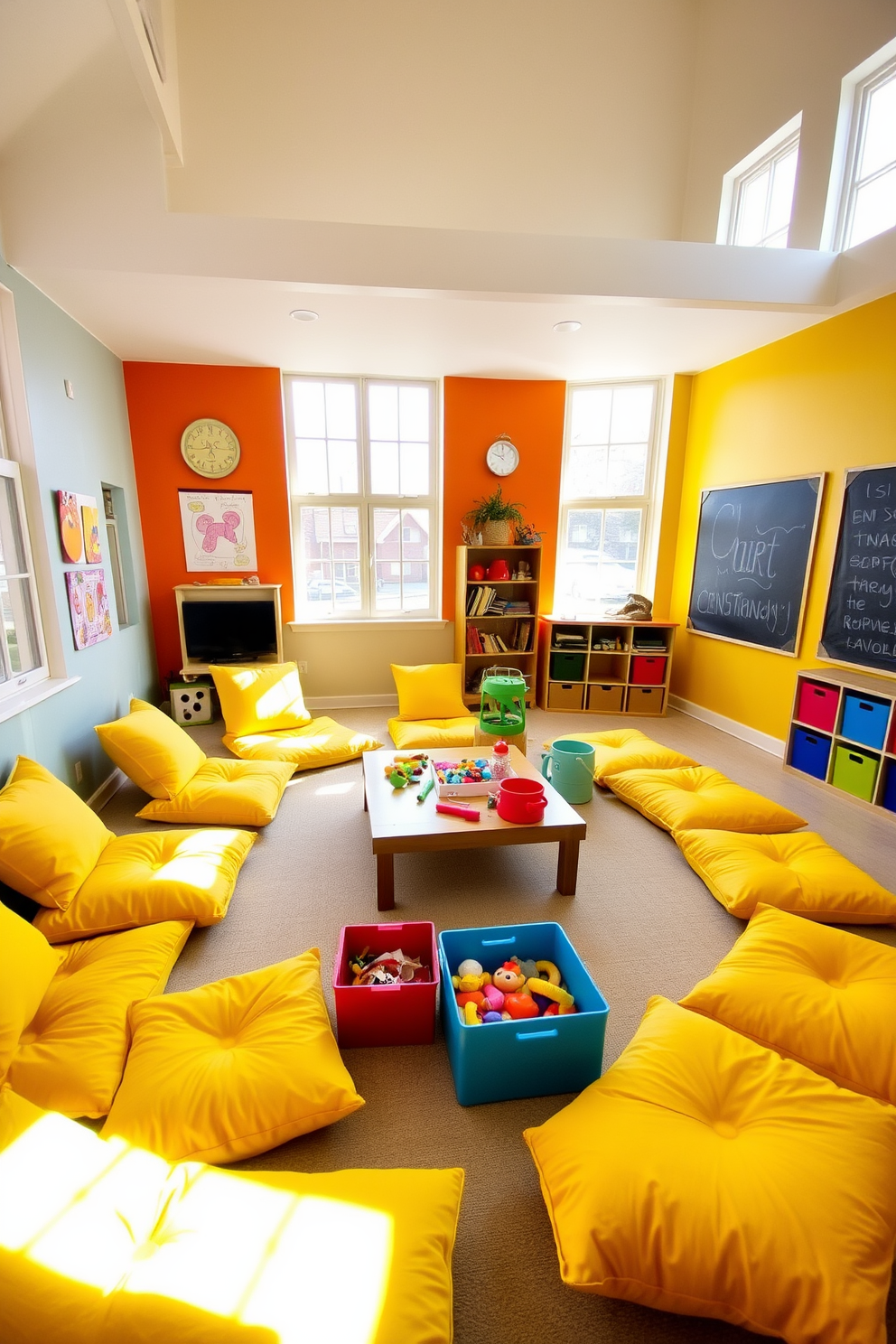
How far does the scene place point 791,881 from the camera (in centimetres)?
219

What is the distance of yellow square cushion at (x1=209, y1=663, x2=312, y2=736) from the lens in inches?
152

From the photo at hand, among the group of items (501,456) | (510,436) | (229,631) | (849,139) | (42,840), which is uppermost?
(849,139)

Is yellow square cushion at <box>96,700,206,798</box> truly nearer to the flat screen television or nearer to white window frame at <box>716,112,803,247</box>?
the flat screen television

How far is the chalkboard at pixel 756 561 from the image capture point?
3.69m

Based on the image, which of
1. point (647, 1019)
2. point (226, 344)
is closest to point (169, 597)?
point (226, 344)

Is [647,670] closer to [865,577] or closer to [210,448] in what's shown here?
[865,577]

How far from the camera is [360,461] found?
480 centimetres

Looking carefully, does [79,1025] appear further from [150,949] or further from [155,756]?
[155,756]

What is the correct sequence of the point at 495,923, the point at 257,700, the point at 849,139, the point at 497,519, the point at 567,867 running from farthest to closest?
the point at 497,519, the point at 257,700, the point at 849,139, the point at 567,867, the point at 495,923

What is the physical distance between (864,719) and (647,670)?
5.98ft

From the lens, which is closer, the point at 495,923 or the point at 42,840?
the point at 42,840

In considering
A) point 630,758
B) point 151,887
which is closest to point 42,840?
point 151,887

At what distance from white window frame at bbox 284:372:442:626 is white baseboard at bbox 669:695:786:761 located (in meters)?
2.38

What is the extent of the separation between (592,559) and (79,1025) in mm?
4819
